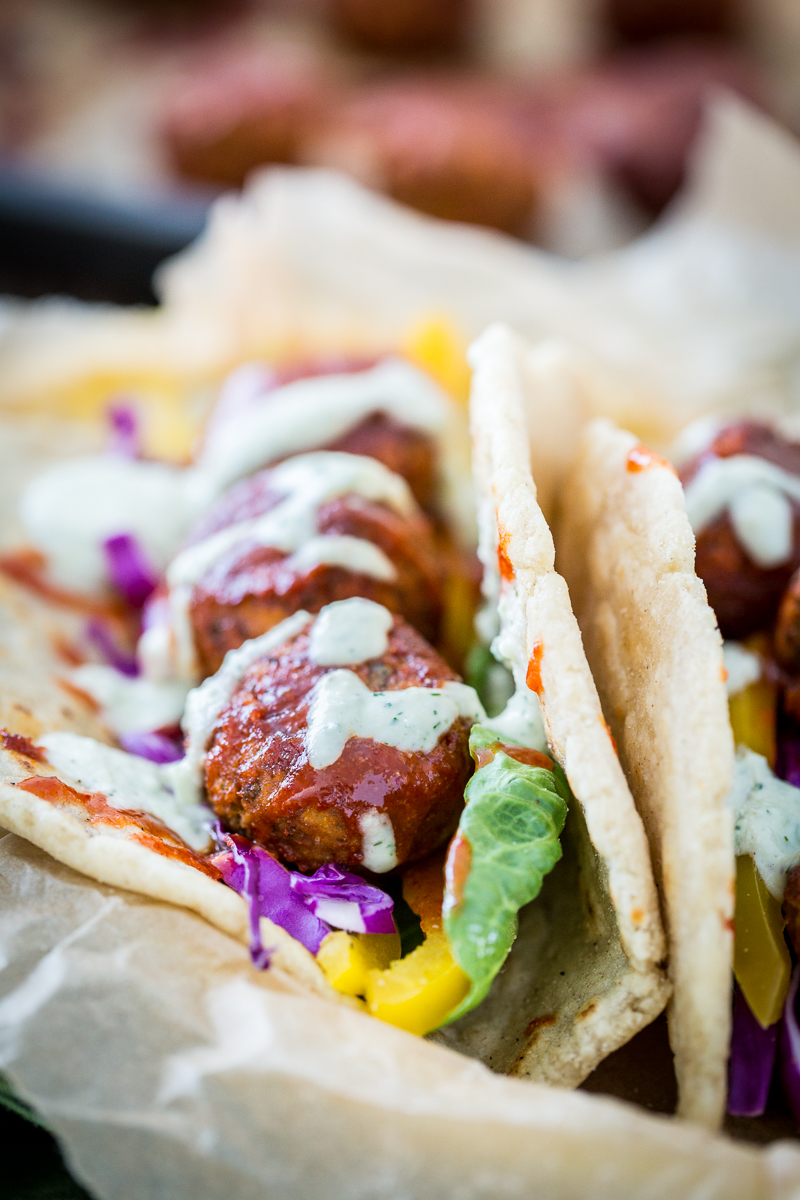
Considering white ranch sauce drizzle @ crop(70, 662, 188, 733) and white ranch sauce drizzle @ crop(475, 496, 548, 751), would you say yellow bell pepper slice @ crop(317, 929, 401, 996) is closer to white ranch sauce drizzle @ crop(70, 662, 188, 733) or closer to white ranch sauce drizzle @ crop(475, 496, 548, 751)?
white ranch sauce drizzle @ crop(475, 496, 548, 751)

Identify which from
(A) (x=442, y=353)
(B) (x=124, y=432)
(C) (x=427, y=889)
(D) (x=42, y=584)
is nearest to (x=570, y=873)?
(C) (x=427, y=889)

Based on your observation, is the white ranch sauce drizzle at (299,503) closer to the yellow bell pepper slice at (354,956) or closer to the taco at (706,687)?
the taco at (706,687)

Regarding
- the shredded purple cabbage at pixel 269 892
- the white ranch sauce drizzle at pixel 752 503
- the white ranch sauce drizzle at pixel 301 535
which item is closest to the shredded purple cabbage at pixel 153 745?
the white ranch sauce drizzle at pixel 301 535

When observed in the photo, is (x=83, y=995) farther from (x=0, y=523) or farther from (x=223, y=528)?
(x=0, y=523)

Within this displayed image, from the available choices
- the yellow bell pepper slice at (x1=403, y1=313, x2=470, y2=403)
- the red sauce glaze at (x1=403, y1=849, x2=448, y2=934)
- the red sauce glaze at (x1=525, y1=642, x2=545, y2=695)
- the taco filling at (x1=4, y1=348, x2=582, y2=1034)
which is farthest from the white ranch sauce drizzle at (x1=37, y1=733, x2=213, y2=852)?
the yellow bell pepper slice at (x1=403, y1=313, x2=470, y2=403)

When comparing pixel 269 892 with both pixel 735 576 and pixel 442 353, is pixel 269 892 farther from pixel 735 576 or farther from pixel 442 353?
pixel 442 353

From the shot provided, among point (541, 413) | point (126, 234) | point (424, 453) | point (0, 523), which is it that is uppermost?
point (541, 413)

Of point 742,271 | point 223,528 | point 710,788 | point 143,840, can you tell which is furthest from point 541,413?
point 742,271
